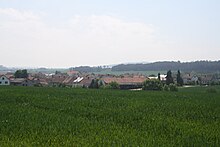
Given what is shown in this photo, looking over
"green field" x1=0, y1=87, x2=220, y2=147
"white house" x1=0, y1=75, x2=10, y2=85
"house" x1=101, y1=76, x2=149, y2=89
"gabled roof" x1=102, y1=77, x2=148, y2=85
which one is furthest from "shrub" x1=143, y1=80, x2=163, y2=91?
"green field" x1=0, y1=87, x2=220, y2=147

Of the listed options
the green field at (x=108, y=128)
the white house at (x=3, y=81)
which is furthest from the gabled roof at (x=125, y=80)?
the green field at (x=108, y=128)

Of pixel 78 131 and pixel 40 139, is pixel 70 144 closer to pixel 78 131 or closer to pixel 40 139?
pixel 40 139

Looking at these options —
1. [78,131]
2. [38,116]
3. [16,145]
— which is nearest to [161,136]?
[78,131]

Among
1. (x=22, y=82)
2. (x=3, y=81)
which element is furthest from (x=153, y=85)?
(x=3, y=81)

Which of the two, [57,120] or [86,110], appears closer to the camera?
[57,120]

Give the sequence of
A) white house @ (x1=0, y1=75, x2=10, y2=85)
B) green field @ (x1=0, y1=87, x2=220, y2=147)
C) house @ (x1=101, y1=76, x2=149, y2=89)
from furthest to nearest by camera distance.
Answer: white house @ (x1=0, y1=75, x2=10, y2=85), house @ (x1=101, y1=76, x2=149, y2=89), green field @ (x1=0, y1=87, x2=220, y2=147)

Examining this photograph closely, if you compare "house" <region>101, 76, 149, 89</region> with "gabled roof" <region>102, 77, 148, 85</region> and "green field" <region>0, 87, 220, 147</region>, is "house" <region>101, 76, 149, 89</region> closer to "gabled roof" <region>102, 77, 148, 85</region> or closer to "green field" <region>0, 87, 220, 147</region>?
"gabled roof" <region>102, 77, 148, 85</region>

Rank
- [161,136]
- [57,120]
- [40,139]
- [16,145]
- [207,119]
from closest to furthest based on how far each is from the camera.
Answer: [16,145] → [40,139] → [161,136] → [57,120] → [207,119]

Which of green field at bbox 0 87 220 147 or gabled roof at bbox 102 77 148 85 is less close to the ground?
green field at bbox 0 87 220 147

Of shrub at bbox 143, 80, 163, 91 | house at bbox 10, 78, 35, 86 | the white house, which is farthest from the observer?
the white house

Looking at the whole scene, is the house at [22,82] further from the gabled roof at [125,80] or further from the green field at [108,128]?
the green field at [108,128]

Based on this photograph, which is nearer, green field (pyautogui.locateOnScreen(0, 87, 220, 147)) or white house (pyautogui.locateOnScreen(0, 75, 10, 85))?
green field (pyautogui.locateOnScreen(0, 87, 220, 147))

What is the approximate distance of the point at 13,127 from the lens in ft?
63.9

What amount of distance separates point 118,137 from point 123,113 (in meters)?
8.99
